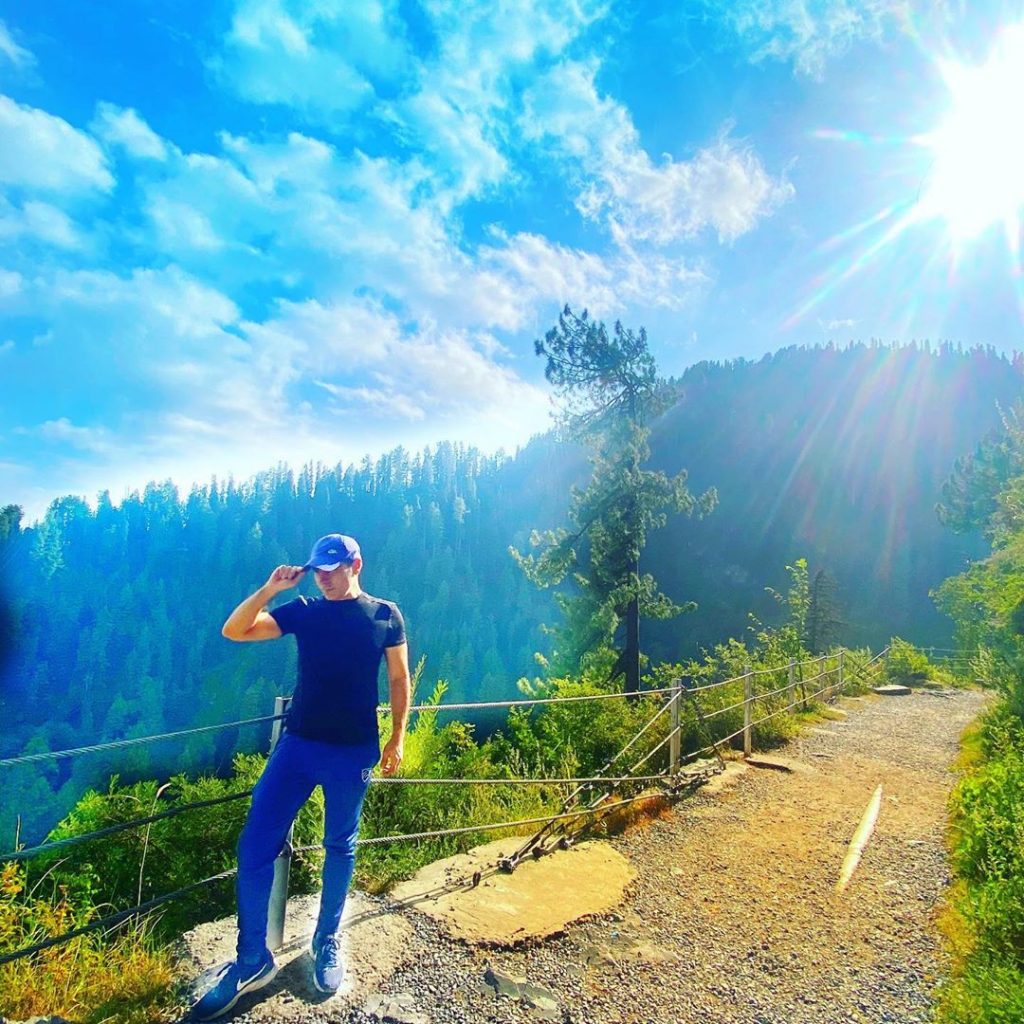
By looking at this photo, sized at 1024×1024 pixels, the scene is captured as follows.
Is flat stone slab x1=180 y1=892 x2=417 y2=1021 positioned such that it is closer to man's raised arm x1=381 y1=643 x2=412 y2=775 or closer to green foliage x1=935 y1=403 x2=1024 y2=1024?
man's raised arm x1=381 y1=643 x2=412 y2=775

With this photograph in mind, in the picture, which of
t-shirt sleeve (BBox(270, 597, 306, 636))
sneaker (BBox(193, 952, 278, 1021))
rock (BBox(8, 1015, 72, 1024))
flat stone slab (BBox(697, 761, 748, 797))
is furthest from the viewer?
flat stone slab (BBox(697, 761, 748, 797))

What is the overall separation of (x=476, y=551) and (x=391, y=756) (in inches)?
4125

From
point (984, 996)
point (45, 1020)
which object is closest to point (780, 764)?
point (984, 996)

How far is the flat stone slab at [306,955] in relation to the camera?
2.45 metres

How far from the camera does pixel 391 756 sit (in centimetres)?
279

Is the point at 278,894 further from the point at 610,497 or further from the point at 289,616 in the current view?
the point at 610,497

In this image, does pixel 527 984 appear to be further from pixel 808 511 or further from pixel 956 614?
pixel 808 511

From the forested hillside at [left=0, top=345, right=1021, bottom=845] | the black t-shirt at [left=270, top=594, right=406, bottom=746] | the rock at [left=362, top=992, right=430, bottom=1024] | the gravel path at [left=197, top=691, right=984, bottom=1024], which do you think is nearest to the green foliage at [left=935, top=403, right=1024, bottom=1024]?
the gravel path at [left=197, top=691, right=984, bottom=1024]

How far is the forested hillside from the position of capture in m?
76.9

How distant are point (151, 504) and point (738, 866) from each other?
125 metres

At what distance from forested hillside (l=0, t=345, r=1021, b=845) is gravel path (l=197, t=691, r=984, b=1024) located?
168 ft

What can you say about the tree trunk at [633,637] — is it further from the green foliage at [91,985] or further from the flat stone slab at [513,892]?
the green foliage at [91,985]

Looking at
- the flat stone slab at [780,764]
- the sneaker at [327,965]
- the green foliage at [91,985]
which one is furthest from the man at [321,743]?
the flat stone slab at [780,764]

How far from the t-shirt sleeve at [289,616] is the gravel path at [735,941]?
1.51 m
